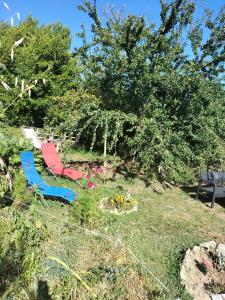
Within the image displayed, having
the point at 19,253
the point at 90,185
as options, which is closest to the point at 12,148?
the point at 90,185

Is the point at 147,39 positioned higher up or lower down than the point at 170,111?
higher up

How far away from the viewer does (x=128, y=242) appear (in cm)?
596

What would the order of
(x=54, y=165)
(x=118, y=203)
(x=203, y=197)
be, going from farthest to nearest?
(x=54, y=165) → (x=203, y=197) → (x=118, y=203)

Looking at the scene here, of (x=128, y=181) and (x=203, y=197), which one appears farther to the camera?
(x=128, y=181)

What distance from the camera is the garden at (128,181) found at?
4477 millimetres

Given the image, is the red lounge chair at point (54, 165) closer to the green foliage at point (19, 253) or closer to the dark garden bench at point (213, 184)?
the dark garden bench at point (213, 184)

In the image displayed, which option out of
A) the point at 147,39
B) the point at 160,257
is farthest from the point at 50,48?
the point at 160,257

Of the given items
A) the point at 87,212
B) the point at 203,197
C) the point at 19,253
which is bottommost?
the point at 203,197

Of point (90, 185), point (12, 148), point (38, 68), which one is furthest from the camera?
point (38, 68)

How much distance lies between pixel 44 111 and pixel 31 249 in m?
17.3

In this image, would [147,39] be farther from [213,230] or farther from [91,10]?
[213,230]

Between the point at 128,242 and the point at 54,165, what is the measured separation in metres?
4.68

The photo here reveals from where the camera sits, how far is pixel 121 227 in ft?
22.1

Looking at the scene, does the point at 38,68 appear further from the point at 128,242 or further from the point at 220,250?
the point at 220,250
